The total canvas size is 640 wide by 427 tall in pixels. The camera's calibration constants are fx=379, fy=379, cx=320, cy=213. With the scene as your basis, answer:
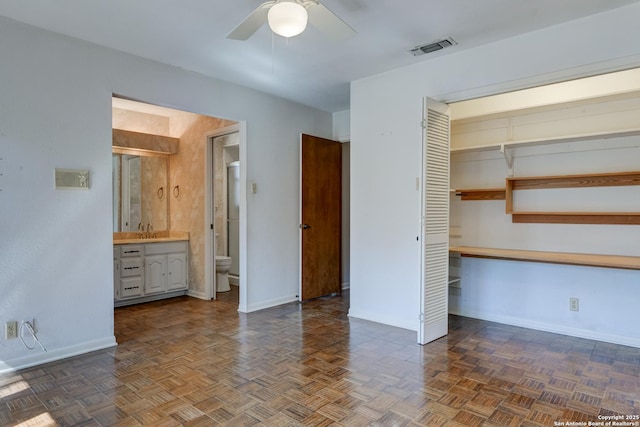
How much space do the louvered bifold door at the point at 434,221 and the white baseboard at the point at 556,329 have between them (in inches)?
28.6

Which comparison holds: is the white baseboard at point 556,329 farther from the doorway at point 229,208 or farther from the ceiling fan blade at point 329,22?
the doorway at point 229,208

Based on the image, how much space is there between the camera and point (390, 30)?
2.91 meters

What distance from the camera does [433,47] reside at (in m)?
3.21

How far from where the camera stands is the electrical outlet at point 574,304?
3.42 m

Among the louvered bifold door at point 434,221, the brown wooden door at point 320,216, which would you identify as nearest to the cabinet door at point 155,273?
the brown wooden door at point 320,216

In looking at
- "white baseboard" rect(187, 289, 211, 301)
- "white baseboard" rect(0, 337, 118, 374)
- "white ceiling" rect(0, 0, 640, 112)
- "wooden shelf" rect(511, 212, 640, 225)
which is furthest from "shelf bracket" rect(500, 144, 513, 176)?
"white baseboard" rect(0, 337, 118, 374)

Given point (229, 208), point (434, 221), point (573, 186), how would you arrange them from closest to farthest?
point (434, 221)
point (573, 186)
point (229, 208)

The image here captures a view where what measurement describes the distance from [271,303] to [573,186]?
338 cm

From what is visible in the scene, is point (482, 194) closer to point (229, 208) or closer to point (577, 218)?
point (577, 218)

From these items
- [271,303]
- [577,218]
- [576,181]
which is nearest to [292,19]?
[576,181]

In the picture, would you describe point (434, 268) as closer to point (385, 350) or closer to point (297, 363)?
point (385, 350)

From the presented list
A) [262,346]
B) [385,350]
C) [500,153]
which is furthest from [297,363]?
[500,153]

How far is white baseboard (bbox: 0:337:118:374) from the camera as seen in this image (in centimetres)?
270

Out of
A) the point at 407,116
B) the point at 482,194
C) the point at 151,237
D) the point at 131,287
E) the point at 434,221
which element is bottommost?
the point at 131,287
